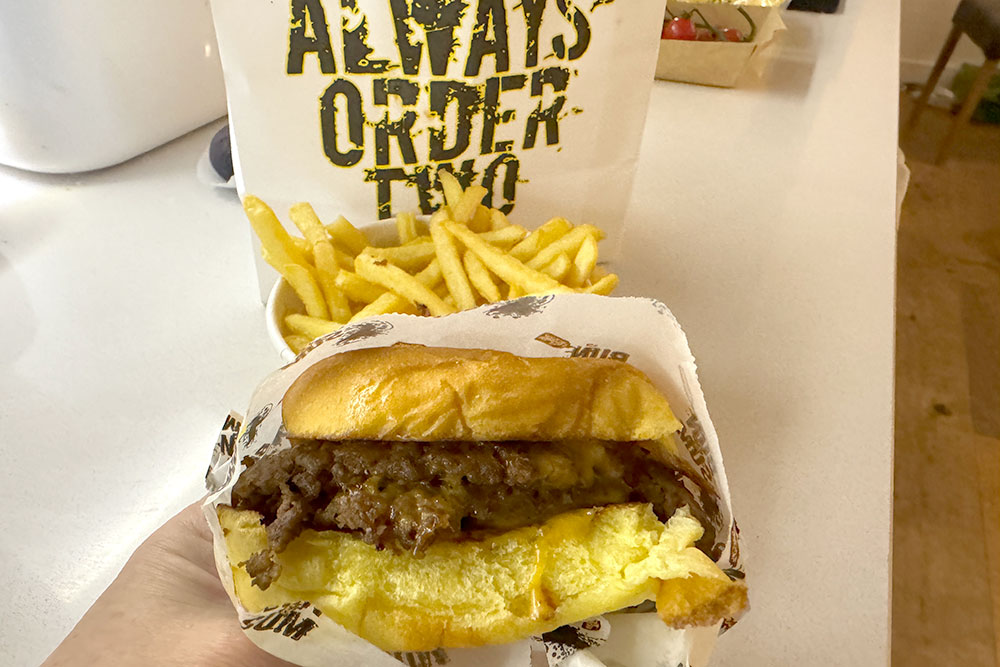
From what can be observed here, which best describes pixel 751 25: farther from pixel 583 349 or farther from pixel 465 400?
pixel 465 400

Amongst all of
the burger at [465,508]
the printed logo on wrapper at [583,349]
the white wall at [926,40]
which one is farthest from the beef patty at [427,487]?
the white wall at [926,40]

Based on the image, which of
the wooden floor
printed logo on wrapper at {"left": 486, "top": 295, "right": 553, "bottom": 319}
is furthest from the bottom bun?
the wooden floor

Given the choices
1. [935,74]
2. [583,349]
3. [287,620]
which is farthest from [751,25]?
[935,74]

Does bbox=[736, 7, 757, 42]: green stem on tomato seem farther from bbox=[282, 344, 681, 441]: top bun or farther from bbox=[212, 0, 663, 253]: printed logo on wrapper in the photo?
bbox=[282, 344, 681, 441]: top bun

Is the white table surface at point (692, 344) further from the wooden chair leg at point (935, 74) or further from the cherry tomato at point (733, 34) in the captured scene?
the wooden chair leg at point (935, 74)

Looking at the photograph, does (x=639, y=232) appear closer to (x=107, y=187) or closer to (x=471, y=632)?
(x=471, y=632)

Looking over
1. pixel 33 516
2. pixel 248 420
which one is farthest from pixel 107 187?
pixel 248 420
